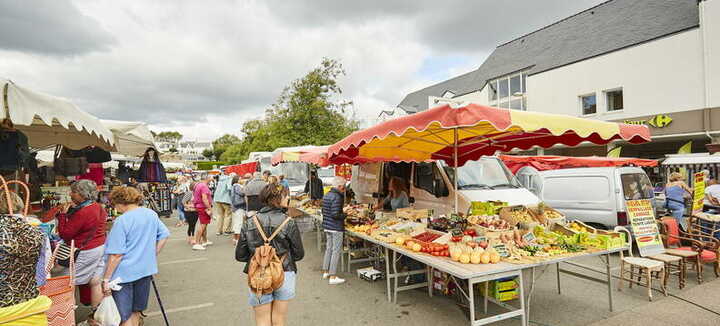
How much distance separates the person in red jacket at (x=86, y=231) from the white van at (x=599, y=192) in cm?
902

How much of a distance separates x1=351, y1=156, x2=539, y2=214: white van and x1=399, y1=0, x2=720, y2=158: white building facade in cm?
620

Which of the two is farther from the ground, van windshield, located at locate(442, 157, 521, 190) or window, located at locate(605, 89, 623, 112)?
window, located at locate(605, 89, 623, 112)

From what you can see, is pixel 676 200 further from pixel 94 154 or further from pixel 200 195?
pixel 94 154

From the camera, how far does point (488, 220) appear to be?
532 centimetres

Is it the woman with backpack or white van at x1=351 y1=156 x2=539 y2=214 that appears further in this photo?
white van at x1=351 y1=156 x2=539 y2=214

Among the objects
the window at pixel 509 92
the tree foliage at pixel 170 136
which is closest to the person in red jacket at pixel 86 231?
the window at pixel 509 92

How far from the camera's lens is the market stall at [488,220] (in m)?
3.62

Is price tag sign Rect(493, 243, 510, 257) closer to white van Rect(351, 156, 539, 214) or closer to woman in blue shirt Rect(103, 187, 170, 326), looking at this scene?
white van Rect(351, 156, 539, 214)

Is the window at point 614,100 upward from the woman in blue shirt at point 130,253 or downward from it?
upward

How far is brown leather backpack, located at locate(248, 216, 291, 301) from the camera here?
3.12 m

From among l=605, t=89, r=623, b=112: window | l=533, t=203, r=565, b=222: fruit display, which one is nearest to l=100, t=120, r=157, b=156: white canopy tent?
l=533, t=203, r=565, b=222: fruit display

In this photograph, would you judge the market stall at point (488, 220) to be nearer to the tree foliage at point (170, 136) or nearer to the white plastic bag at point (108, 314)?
the white plastic bag at point (108, 314)

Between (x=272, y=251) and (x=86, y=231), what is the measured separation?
228 cm

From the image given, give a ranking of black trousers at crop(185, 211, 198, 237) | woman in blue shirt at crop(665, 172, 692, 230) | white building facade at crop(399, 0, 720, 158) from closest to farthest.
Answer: woman in blue shirt at crop(665, 172, 692, 230) < black trousers at crop(185, 211, 198, 237) < white building facade at crop(399, 0, 720, 158)
